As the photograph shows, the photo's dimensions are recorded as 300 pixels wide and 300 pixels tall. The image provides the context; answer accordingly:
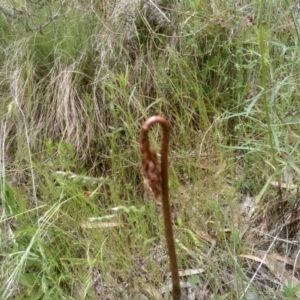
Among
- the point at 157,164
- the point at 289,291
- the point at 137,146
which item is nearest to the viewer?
the point at 157,164

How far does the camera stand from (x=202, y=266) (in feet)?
4.48

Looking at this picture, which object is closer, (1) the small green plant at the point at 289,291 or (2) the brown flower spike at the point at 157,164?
→ (2) the brown flower spike at the point at 157,164

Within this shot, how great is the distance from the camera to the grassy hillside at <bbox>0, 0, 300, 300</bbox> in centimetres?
139

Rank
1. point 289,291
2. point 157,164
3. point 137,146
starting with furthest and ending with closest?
point 137,146
point 289,291
point 157,164

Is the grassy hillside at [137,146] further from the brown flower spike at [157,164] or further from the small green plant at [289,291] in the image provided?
the brown flower spike at [157,164]

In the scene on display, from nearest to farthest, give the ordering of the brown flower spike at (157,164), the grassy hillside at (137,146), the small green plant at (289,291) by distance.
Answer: the brown flower spike at (157,164), the small green plant at (289,291), the grassy hillside at (137,146)

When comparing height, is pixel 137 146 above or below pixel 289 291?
above

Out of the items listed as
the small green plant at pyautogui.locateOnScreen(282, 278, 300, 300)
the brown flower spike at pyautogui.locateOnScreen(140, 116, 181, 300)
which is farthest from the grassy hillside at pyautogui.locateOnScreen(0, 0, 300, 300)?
the brown flower spike at pyautogui.locateOnScreen(140, 116, 181, 300)

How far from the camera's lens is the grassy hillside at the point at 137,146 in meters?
1.39

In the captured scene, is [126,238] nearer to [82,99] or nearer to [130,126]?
[130,126]

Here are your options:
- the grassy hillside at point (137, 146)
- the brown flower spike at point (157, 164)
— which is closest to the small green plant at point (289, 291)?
the grassy hillside at point (137, 146)

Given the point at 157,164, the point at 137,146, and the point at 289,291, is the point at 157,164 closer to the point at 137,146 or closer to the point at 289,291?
the point at 289,291

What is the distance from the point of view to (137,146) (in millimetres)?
1682

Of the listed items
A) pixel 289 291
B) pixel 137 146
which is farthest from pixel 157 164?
pixel 137 146
